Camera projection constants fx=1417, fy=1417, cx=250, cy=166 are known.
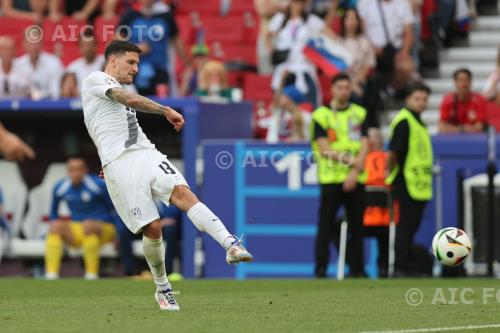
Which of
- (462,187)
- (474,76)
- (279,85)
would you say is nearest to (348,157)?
(462,187)

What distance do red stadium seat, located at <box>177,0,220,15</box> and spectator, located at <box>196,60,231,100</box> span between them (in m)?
2.83

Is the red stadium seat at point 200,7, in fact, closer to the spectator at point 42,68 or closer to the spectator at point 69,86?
the spectator at point 42,68

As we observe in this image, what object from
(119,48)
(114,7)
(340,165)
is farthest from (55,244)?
(119,48)

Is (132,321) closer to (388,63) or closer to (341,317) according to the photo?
(341,317)

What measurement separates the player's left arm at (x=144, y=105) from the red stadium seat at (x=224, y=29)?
1004cm

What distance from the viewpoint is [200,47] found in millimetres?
18781

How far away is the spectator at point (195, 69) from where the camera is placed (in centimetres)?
1861

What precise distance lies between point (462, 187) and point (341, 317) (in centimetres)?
677

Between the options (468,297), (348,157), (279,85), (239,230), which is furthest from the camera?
(279,85)

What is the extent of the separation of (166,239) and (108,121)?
6552 millimetres

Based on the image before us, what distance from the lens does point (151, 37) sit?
60.2 feet

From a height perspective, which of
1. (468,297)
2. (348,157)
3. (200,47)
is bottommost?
(468,297)

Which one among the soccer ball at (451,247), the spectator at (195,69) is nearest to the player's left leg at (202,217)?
the soccer ball at (451,247)

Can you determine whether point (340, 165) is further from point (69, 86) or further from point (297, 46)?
point (69, 86)
